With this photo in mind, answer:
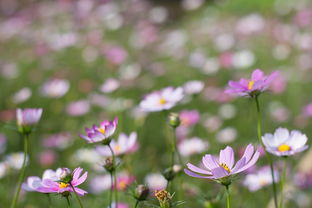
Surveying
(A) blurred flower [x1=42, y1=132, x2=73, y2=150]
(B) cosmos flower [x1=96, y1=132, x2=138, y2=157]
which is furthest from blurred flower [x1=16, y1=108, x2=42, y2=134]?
(A) blurred flower [x1=42, y1=132, x2=73, y2=150]

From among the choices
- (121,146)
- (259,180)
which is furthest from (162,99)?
(259,180)

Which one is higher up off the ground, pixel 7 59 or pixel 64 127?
pixel 7 59

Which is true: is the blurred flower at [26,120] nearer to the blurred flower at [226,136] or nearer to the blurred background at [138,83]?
the blurred background at [138,83]

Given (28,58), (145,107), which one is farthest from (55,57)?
(145,107)

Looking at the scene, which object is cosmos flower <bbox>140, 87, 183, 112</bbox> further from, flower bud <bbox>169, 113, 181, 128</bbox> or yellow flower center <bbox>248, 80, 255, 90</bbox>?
yellow flower center <bbox>248, 80, 255, 90</bbox>

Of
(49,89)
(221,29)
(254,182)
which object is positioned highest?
(221,29)

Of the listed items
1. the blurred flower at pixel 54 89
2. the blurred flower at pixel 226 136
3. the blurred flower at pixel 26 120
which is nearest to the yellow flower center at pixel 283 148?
the blurred flower at pixel 26 120

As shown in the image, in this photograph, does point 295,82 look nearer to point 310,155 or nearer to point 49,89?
point 310,155
